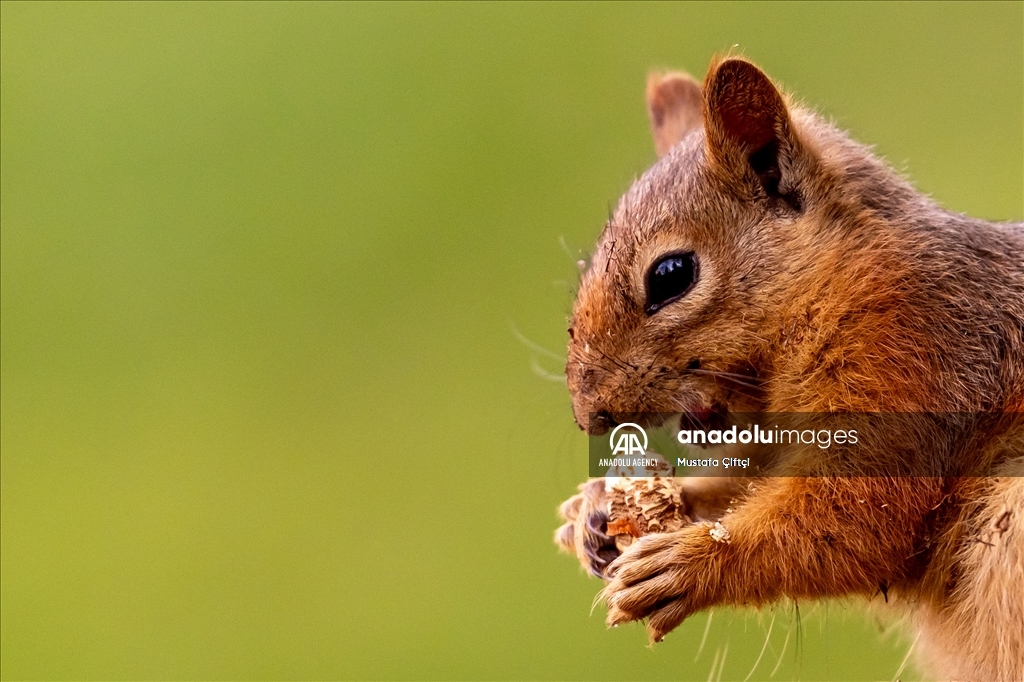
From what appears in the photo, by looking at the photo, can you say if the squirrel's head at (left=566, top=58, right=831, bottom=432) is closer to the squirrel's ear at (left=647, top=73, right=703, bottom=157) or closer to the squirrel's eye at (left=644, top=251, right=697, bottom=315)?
the squirrel's eye at (left=644, top=251, right=697, bottom=315)

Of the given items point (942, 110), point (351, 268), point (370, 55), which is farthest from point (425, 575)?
point (942, 110)

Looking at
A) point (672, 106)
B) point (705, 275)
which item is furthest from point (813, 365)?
point (672, 106)

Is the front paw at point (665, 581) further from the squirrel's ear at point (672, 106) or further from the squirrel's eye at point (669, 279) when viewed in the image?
the squirrel's ear at point (672, 106)

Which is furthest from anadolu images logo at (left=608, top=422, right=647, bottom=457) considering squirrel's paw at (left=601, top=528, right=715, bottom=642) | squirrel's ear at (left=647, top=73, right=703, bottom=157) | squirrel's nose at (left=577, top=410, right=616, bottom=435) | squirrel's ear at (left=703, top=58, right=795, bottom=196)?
squirrel's ear at (left=647, top=73, right=703, bottom=157)

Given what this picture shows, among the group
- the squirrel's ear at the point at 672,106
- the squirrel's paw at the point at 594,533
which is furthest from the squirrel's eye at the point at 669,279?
the squirrel's ear at the point at 672,106

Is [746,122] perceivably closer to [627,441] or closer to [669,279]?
[669,279]

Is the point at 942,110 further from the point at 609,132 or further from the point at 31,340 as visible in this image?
the point at 31,340
